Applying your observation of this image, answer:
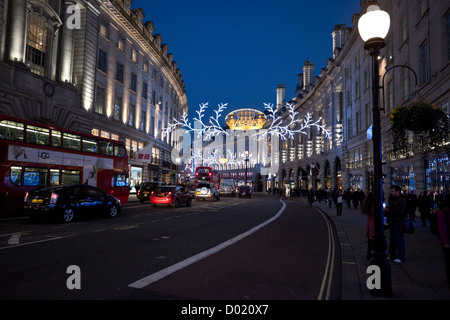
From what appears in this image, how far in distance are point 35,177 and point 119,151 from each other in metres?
6.52

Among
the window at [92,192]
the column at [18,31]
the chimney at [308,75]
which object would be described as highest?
the chimney at [308,75]

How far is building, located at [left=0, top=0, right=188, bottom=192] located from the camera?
20.9 metres

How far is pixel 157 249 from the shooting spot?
7793mm

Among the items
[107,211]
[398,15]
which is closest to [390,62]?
[398,15]

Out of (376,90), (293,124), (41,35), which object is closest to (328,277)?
(376,90)

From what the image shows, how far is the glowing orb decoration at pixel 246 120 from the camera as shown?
28.5 meters

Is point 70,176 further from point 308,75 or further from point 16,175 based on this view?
point 308,75

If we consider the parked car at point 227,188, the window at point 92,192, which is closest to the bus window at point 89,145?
the window at point 92,192

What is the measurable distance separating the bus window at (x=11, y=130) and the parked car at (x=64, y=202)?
279 cm

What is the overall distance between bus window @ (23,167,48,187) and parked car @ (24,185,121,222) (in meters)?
1.96

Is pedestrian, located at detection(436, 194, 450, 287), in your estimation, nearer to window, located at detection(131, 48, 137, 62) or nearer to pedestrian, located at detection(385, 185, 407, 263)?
pedestrian, located at detection(385, 185, 407, 263)

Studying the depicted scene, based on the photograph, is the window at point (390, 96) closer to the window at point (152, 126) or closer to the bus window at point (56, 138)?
the bus window at point (56, 138)

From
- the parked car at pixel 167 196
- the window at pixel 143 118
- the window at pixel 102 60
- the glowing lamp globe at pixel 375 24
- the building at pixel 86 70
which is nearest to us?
the glowing lamp globe at pixel 375 24

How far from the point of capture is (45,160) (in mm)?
15289
